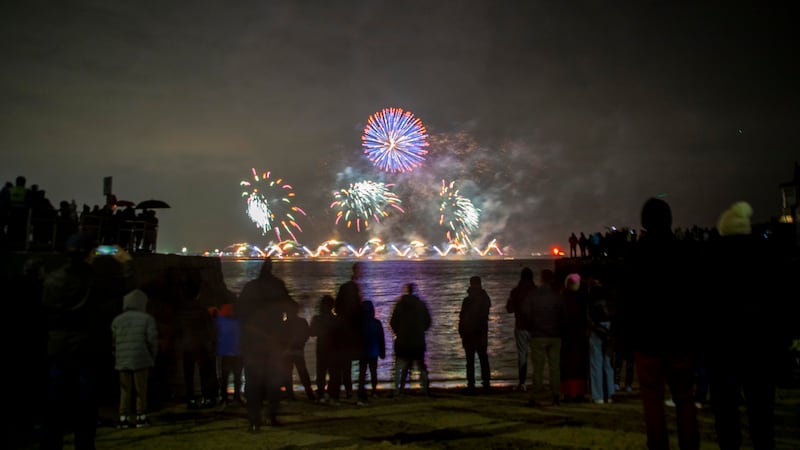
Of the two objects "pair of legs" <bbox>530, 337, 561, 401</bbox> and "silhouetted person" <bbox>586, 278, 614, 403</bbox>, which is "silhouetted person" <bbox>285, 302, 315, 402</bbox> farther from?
"silhouetted person" <bbox>586, 278, 614, 403</bbox>

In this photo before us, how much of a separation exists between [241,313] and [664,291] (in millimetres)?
4973

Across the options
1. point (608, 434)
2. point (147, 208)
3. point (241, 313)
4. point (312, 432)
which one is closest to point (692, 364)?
point (608, 434)

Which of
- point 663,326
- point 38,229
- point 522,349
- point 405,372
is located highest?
point 38,229

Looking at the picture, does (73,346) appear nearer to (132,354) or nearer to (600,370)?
(132,354)

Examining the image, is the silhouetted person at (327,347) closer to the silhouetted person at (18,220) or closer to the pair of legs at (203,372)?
the pair of legs at (203,372)

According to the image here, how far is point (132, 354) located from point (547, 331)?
227 inches

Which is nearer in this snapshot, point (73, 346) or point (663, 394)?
point (663, 394)

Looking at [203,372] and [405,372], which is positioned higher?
[203,372]

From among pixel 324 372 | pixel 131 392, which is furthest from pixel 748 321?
pixel 131 392

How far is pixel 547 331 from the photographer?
905 cm

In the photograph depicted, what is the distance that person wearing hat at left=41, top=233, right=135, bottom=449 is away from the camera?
5215 millimetres

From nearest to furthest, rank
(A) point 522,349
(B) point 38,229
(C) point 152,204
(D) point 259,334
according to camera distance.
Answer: (D) point 259,334, (A) point 522,349, (B) point 38,229, (C) point 152,204

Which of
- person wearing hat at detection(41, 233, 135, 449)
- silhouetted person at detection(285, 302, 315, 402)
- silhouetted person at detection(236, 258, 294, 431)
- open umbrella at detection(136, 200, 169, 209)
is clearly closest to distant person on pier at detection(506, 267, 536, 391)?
silhouetted person at detection(285, 302, 315, 402)

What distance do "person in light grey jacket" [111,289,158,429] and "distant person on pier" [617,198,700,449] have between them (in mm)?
6126
